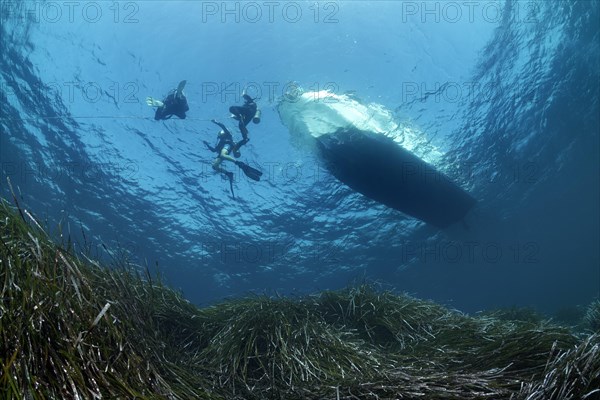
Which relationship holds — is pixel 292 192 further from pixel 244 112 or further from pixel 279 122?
pixel 244 112

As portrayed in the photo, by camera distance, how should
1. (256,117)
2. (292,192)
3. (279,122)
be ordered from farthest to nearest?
(292,192) → (279,122) → (256,117)

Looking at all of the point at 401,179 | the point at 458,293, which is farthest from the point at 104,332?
the point at 458,293

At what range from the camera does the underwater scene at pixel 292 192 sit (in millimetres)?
2502

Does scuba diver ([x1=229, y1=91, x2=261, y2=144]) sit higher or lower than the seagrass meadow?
higher

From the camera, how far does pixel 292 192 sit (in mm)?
21906

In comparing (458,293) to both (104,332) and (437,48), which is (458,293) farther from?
(104,332)

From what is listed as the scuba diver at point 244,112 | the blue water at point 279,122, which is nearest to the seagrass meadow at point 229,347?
the blue water at point 279,122

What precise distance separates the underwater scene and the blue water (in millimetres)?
112

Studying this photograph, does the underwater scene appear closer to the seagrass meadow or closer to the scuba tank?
the seagrass meadow

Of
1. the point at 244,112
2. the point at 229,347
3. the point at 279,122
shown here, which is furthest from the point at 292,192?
the point at 229,347

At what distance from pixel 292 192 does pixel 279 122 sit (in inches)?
246

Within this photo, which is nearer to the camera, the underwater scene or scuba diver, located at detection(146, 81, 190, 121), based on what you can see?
the underwater scene

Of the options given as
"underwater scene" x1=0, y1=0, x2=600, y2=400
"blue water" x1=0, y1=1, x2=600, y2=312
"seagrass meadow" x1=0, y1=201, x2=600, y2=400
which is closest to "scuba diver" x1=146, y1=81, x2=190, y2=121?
"underwater scene" x1=0, y1=0, x2=600, y2=400

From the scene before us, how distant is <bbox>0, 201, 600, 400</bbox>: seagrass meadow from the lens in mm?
1887
